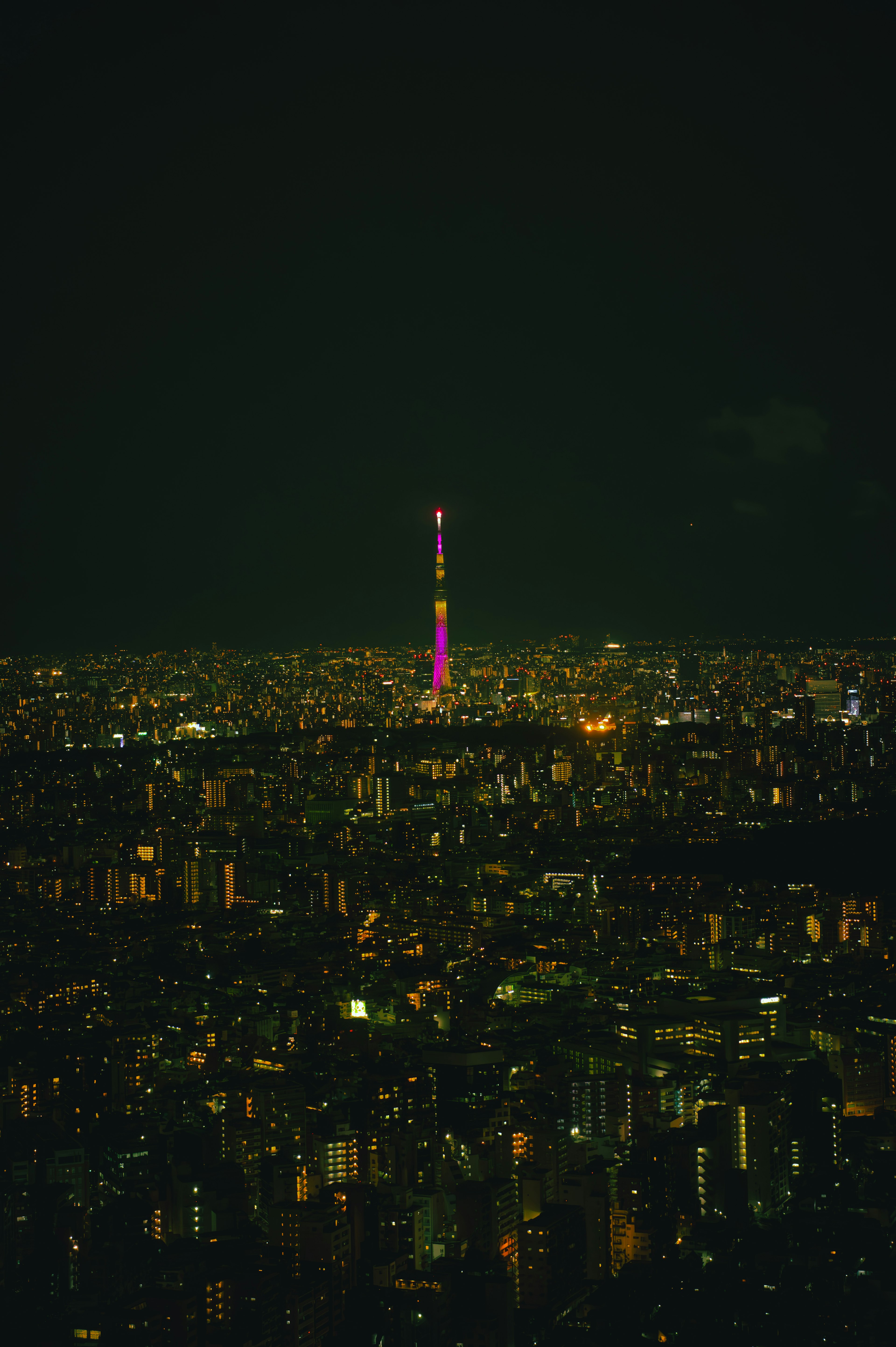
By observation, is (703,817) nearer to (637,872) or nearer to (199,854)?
(637,872)

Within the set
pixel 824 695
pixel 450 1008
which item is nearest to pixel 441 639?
pixel 824 695

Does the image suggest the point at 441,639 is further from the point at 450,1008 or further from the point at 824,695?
the point at 450,1008

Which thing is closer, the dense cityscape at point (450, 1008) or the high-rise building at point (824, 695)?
the dense cityscape at point (450, 1008)

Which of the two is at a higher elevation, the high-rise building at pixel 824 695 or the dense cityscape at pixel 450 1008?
the high-rise building at pixel 824 695

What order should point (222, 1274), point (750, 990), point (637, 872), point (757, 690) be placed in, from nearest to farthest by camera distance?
point (222, 1274)
point (750, 990)
point (637, 872)
point (757, 690)

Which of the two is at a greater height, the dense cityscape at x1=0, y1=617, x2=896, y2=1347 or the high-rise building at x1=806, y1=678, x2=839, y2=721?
the high-rise building at x1=806, y1=678, x2=839, y2=721

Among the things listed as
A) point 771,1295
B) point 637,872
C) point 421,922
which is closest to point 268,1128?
point 771,1295

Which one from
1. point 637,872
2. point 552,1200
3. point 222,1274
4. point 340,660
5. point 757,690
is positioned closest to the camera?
point 222,1274

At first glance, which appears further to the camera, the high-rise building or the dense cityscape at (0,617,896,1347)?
the high-rise building
